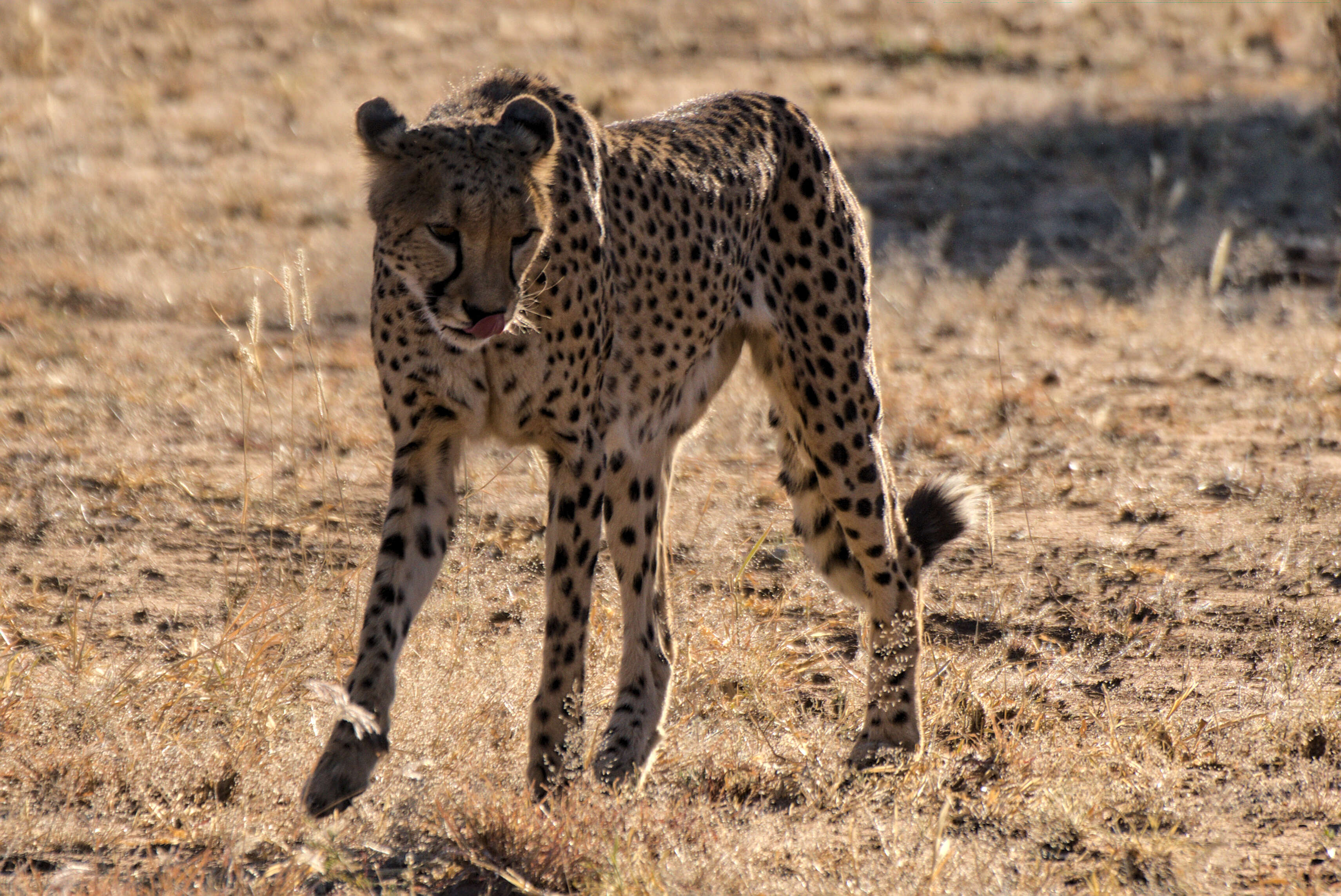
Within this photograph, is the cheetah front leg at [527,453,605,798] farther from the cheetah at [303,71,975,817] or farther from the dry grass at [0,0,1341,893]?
the dry grass at [0,0,1341,893]

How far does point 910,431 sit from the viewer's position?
6004 mm

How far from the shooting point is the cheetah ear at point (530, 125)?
329 cm

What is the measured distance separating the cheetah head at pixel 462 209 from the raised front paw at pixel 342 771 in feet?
2.57

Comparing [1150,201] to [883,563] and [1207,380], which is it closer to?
[1207,380]

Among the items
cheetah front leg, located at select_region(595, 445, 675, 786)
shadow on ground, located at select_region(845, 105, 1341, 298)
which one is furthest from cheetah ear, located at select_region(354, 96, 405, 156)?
shadow on ground, located at select_region(845, 105, 1341, 298)

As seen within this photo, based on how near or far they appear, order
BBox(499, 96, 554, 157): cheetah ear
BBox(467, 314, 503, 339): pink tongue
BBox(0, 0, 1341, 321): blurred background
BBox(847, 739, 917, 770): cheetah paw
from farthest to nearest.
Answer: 1. BBox(0, 0, 1341, 321): blurred background
2. BBox(847, 739, 917, 770): cheetah paw
3. BBox(499, 96, 554, 157): cheetah ear
4. BBox(467, 314, 503, 339): pink tongue

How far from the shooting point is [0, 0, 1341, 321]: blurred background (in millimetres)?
8062

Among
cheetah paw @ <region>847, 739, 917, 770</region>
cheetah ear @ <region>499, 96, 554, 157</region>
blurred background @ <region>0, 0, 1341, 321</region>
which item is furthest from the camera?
blurred background @ <region>0, 0, 1341, 321</region>

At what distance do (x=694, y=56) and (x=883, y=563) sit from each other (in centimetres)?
902

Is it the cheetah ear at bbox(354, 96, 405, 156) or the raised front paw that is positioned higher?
the cheetah ear at bbox(354, 96, 405, 156)

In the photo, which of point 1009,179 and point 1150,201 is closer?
point 1150,201

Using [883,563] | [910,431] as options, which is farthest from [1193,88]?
[883,563]

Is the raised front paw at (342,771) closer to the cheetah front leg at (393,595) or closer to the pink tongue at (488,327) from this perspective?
the cheetah front leg at (393,595)

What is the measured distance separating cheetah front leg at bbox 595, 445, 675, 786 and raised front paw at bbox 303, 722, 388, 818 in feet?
2.53
